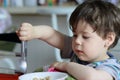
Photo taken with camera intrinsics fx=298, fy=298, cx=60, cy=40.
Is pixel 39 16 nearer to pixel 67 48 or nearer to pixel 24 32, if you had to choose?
pixel 67 48

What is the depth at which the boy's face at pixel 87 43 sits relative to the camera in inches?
36.5

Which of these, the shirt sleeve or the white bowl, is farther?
the shirt sleeve

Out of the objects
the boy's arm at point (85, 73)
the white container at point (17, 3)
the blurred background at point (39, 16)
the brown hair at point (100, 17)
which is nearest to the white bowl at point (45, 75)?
the boy's arm at point (85, 73)

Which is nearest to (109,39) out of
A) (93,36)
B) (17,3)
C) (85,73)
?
(93,36)

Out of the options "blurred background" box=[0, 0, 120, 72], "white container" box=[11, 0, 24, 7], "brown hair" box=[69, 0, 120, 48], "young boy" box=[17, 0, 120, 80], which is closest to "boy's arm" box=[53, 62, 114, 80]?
"young boy" box=[17, 0, 120, 80]

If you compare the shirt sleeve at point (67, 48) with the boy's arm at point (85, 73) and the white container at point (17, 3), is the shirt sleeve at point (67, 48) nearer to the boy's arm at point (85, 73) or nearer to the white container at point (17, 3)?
the boy's arm at point (85, 73)

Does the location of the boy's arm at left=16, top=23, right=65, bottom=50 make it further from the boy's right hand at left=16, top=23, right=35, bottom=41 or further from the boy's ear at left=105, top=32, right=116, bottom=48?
the boy's ear at left=105, top=32, right=116, bottom=48

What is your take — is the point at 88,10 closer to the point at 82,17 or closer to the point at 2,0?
the point at 82,17

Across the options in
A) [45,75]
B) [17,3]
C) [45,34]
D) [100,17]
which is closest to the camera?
[45,75]

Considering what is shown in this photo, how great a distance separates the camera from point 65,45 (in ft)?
3.67

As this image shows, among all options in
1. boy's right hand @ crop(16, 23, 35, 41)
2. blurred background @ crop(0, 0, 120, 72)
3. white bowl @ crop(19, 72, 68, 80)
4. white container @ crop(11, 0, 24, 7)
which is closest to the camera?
white bowl @ crop(19, 72, 68, 80)

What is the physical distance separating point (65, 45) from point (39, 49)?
1.04 m

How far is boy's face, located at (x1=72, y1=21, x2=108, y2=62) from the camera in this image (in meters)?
0.93

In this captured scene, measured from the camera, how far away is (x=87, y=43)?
936 millimetres
